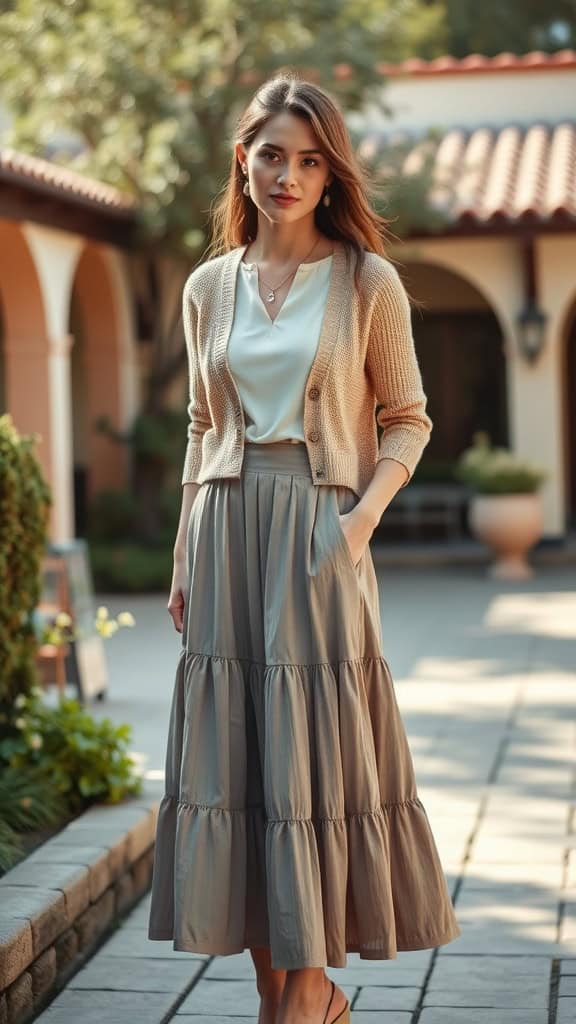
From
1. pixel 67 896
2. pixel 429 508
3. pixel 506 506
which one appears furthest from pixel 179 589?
pixel 429 508

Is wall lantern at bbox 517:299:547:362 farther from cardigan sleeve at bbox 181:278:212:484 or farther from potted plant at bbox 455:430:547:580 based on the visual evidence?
cardigan sleeve at bbox 181:278:212:484

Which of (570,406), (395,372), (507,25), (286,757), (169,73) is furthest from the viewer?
(507,25)

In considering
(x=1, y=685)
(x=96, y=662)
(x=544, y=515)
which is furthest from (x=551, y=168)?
(x=1, y=685)

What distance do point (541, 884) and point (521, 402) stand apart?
999 centimetres

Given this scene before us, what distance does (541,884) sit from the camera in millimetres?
4355

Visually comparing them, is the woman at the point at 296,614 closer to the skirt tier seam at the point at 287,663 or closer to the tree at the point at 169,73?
the skirt tier seam at the point at 287,663

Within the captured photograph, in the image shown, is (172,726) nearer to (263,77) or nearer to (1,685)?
(1,685)

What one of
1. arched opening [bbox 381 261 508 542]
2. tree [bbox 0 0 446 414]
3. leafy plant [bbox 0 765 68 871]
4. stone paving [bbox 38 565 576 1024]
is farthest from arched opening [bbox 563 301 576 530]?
leafy plant [bbox 0 765 68 871]

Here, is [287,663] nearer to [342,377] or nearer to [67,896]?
[342,377]

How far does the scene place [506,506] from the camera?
12805 mm

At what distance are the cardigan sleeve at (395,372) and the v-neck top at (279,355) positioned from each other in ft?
0.39

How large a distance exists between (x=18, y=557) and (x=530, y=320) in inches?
384

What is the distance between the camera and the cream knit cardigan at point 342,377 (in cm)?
294

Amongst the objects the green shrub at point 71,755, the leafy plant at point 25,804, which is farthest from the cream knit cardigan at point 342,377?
the green shrub at point 71,755
